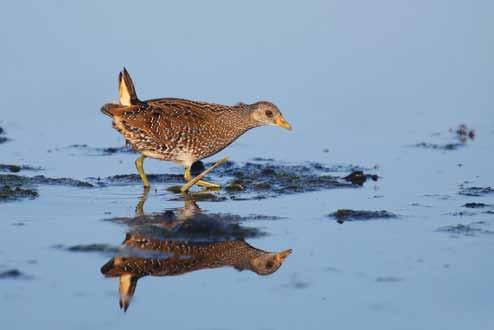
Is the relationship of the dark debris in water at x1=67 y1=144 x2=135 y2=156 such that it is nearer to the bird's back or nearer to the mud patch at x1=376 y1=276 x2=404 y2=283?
the bird's back

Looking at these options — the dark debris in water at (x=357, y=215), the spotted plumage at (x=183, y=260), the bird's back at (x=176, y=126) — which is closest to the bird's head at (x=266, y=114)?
the bird's back at (x=176, y=126)

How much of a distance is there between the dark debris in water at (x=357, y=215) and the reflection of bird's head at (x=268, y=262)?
1378 millimetres

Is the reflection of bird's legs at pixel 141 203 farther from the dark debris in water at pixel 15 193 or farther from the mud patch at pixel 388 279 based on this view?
the mud patch at pixel 388 279

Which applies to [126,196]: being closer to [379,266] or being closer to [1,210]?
[1,210]

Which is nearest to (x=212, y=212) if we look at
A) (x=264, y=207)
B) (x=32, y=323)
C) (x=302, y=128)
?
(x=264, y=207)

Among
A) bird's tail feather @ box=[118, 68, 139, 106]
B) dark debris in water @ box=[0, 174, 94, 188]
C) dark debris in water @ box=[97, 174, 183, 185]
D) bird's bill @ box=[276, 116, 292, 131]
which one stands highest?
bird's tail feather @ box=[118, 68, 139, 106]

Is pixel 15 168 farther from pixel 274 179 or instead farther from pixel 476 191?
pixel 476 191

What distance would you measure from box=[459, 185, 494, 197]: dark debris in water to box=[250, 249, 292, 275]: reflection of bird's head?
3.16 meters

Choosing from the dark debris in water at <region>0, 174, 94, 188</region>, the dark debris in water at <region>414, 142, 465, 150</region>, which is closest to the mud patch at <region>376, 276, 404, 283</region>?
the dark debris in water at <region>0, 174, 94, 188</region>

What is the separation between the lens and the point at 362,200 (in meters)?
10.5

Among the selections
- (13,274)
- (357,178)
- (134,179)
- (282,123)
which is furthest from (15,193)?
(357,178)

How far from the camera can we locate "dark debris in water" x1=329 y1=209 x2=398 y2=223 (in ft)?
31.5

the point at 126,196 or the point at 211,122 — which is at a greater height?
the point at 211,122

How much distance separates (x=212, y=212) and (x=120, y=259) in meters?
1.92
